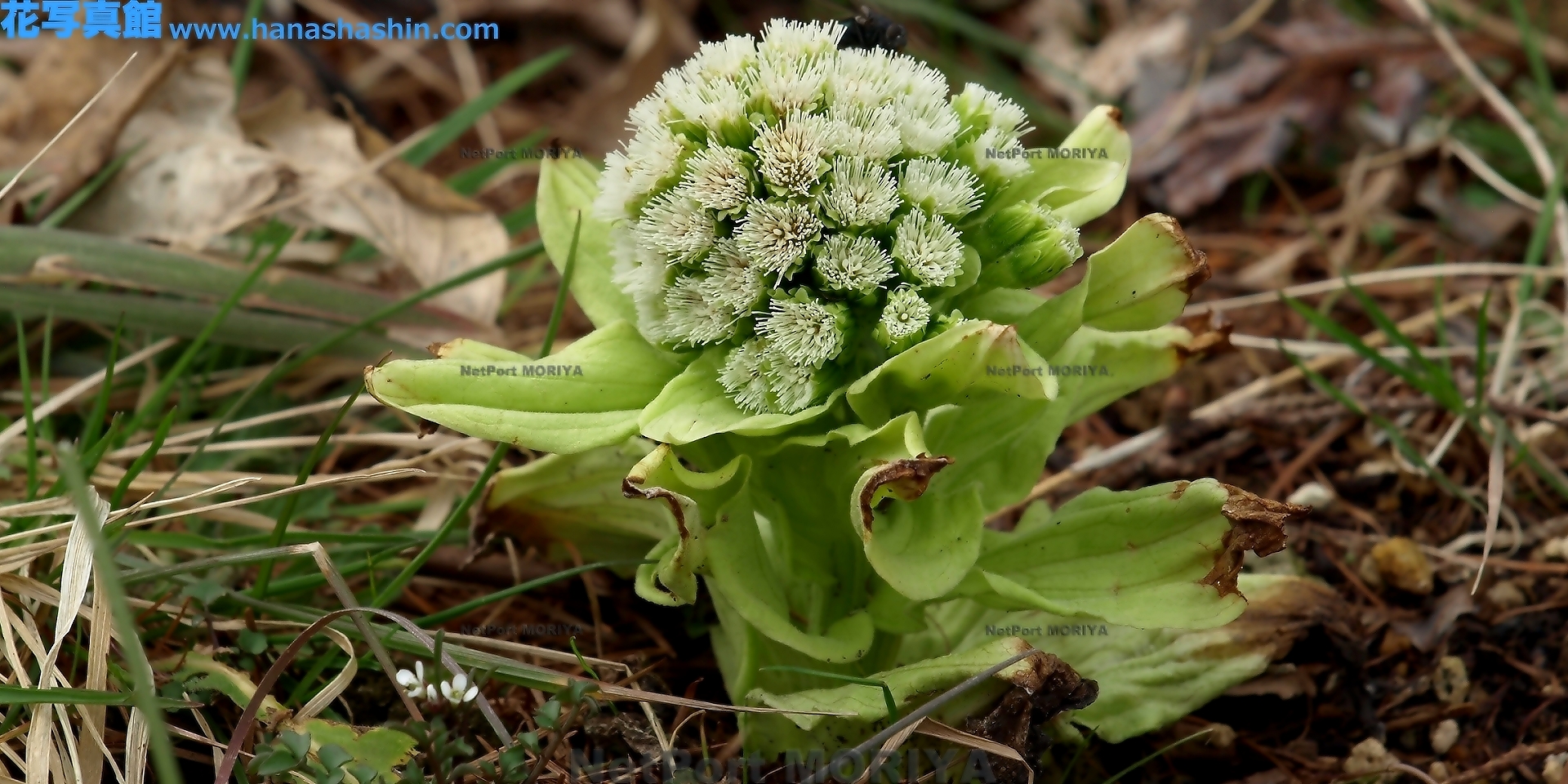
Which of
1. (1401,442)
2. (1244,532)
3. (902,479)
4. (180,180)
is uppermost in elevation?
(180,180)

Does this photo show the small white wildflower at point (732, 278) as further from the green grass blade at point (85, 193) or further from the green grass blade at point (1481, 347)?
the green grass blade at point (85, 193)

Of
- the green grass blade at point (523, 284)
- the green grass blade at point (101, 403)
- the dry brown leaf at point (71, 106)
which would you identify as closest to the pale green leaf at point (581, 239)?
the green grass blade at point (101, 403)

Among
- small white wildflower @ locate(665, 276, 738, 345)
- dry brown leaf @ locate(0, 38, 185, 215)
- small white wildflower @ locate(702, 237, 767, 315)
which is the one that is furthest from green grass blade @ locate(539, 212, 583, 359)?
dry brown leaf @ locate(0, 38, 185, 215)

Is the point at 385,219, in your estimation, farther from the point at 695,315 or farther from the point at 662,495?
the point at 662,495

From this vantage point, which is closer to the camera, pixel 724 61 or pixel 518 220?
pixel 724 61

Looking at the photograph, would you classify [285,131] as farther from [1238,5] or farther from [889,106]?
[1238,5]

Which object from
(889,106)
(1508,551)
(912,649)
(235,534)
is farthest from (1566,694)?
(235,534)

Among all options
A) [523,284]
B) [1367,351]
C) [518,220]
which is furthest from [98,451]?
[1367,351]
